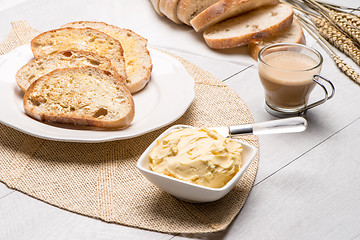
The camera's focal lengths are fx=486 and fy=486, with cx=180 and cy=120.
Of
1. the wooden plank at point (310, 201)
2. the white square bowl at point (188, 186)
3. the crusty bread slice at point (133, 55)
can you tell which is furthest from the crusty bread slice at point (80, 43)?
the wooden plank at point (310, 201)

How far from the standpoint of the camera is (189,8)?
3.16 m

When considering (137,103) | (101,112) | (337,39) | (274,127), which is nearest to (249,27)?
(337,39)

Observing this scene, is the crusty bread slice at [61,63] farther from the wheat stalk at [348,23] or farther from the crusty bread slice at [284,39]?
the wheat stalk at [348,23]

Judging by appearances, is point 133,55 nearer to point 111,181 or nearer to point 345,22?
point 111,181

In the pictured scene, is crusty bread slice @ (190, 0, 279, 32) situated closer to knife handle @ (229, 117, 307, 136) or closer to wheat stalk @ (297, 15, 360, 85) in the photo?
wheat stalk @ (297, 15, 360, 85)

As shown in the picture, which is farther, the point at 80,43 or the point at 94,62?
the point at 80,43

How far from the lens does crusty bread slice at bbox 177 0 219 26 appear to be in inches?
124

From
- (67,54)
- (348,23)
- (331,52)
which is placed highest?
(67,54)

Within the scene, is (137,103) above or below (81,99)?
below

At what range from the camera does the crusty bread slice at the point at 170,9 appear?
125 inches

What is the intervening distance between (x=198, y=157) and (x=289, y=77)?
29.7 inches

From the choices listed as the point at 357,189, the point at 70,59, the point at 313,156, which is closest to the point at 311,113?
the point at 313,156

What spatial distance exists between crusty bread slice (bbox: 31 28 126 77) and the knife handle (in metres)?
0.75

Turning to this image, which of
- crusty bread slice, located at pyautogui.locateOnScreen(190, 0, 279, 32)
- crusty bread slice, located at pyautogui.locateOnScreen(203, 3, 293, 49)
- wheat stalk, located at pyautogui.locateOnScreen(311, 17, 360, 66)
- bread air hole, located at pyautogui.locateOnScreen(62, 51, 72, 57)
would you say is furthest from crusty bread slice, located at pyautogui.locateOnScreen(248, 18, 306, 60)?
bread air hole, located at pyautogui.locateOnScreen(62, 51, 72, 57)
